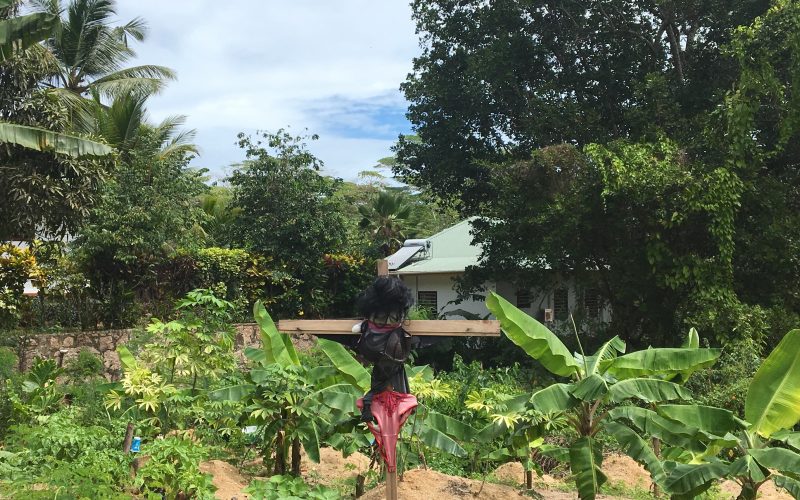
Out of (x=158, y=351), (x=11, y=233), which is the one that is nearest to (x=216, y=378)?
(x=158, y=351)

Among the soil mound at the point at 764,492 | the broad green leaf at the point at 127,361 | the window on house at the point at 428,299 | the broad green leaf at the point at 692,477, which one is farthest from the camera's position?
the window on house at the point at 428,299

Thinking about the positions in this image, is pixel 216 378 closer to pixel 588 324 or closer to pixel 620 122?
pixel 588 324

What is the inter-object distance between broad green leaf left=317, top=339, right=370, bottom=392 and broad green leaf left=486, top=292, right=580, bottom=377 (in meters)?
1.64

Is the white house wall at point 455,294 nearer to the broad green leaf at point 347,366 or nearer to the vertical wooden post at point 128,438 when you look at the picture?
the broad green leaf at point 347,366

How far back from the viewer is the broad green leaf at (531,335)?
610 centimetres

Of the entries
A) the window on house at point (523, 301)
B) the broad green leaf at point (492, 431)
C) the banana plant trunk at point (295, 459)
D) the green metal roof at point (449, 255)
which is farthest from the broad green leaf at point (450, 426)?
the window on house at point (523, 301)

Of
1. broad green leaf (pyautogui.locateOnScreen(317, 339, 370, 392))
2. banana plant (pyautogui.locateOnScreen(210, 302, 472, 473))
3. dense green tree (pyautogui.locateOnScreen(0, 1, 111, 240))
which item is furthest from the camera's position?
dense green tree (pyautogui.locateOnScreen(0, 1, 111, 240))

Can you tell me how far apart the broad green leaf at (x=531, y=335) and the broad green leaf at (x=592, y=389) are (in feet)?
1.68

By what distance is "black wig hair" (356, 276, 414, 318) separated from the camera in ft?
16.2

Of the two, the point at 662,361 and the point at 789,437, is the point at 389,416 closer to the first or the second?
the point at 662,361

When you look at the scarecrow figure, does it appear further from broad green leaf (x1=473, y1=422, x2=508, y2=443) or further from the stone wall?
the stone wall

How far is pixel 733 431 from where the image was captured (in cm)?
609

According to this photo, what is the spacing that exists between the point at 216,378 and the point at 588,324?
1098cm

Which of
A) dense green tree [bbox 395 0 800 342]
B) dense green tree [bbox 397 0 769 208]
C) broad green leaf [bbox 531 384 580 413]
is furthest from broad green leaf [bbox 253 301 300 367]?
dense green tree [bbox 397 0 769 208]
